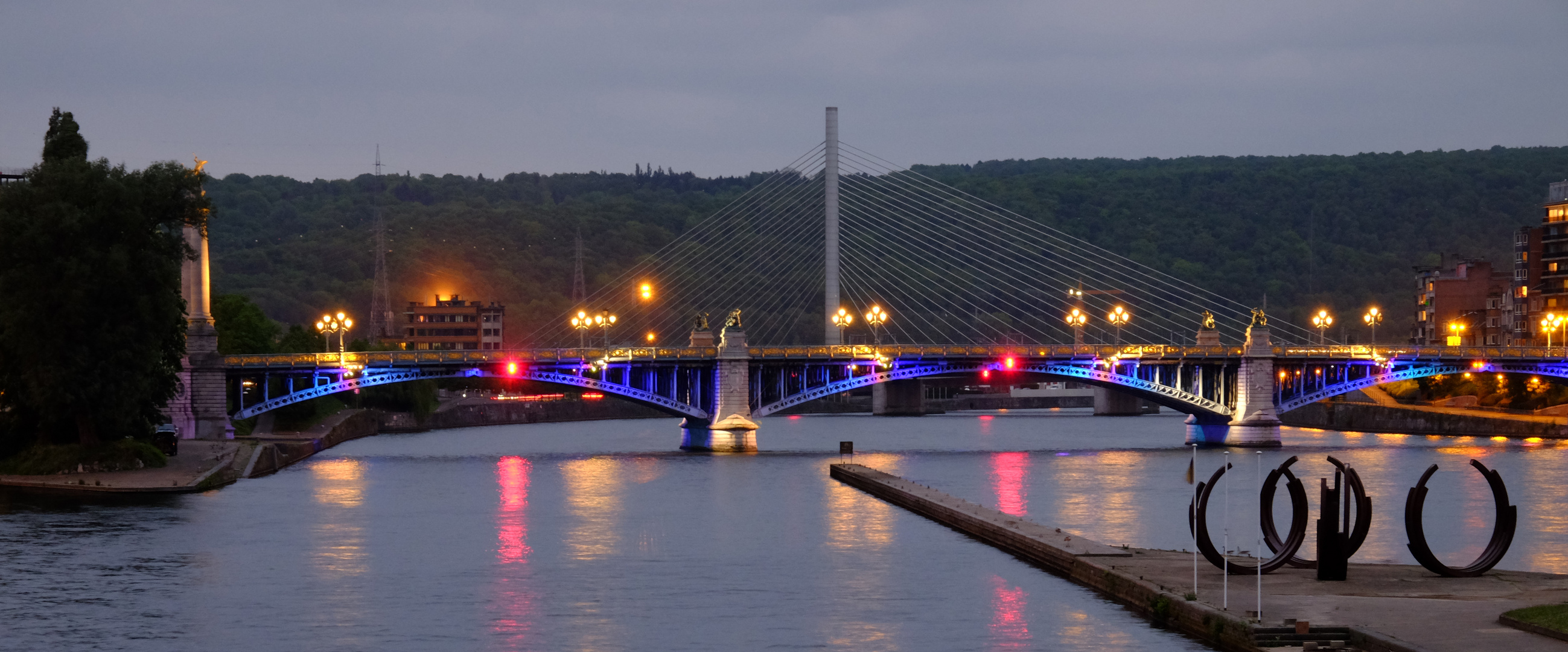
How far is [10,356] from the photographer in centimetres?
7394

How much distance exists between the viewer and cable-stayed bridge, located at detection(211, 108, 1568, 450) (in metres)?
110

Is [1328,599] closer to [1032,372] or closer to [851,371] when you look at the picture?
[1032,372]

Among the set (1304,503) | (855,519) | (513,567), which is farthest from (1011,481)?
(1304,503)

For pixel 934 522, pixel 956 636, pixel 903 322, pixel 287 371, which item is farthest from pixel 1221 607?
pixel 903 322

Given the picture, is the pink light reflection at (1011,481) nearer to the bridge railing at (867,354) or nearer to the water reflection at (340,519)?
the bridge railing at (867,354)

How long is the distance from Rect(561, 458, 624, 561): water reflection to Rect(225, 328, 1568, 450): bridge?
21.6ft

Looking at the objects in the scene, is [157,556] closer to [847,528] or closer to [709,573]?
[709,573]

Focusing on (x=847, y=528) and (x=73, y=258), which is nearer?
(x=847, y=528)

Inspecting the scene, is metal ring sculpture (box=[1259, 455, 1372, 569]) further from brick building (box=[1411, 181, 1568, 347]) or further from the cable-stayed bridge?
brick building (box=[1411, 181, 1568, 347])

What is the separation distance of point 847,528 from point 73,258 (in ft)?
102

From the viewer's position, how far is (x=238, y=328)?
432 feet

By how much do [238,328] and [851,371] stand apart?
1732 inches

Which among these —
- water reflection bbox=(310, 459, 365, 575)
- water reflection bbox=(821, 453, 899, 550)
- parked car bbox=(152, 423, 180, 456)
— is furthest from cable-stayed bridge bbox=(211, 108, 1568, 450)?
water reflection bbox=(821, 453, 899, 550)

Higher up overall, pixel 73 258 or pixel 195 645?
pixel 73 258
